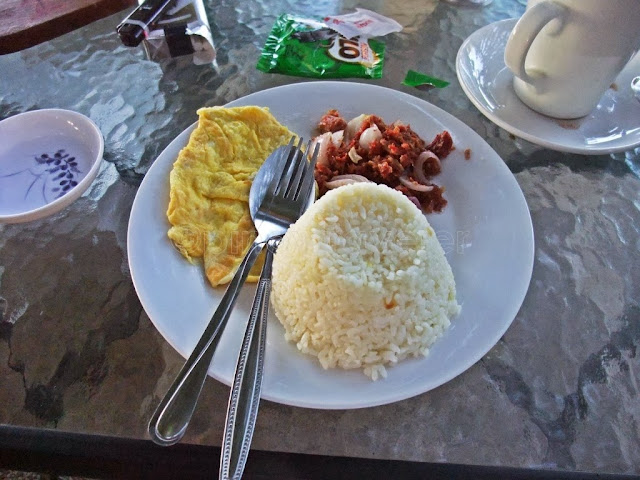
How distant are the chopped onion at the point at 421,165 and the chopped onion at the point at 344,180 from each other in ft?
0.44

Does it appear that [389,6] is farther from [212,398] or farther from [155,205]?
[212,398]

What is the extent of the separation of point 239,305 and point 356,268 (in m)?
0.26

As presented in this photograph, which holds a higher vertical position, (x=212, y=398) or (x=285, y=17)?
(x=285, y=17)

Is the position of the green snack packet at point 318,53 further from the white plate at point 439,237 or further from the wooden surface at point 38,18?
the wooden surface at point 38,18

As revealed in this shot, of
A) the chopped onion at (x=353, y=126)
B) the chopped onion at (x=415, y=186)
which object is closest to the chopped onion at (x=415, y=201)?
the chopped onion at (x=415, y=186)

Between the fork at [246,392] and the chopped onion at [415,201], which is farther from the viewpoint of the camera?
the chopped onion at [415,201]

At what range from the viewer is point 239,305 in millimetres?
979

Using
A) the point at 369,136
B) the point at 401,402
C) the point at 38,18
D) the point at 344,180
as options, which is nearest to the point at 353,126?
the point at 369,136

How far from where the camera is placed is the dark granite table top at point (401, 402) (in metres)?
0.89

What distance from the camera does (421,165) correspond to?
1228mm

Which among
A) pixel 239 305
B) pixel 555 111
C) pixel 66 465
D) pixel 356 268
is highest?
pixel 555 111

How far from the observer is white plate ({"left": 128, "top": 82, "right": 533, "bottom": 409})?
829 mm

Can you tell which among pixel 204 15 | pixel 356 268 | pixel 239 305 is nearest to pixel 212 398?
pixel 239 305

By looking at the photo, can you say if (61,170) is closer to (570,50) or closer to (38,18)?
(38,18)
